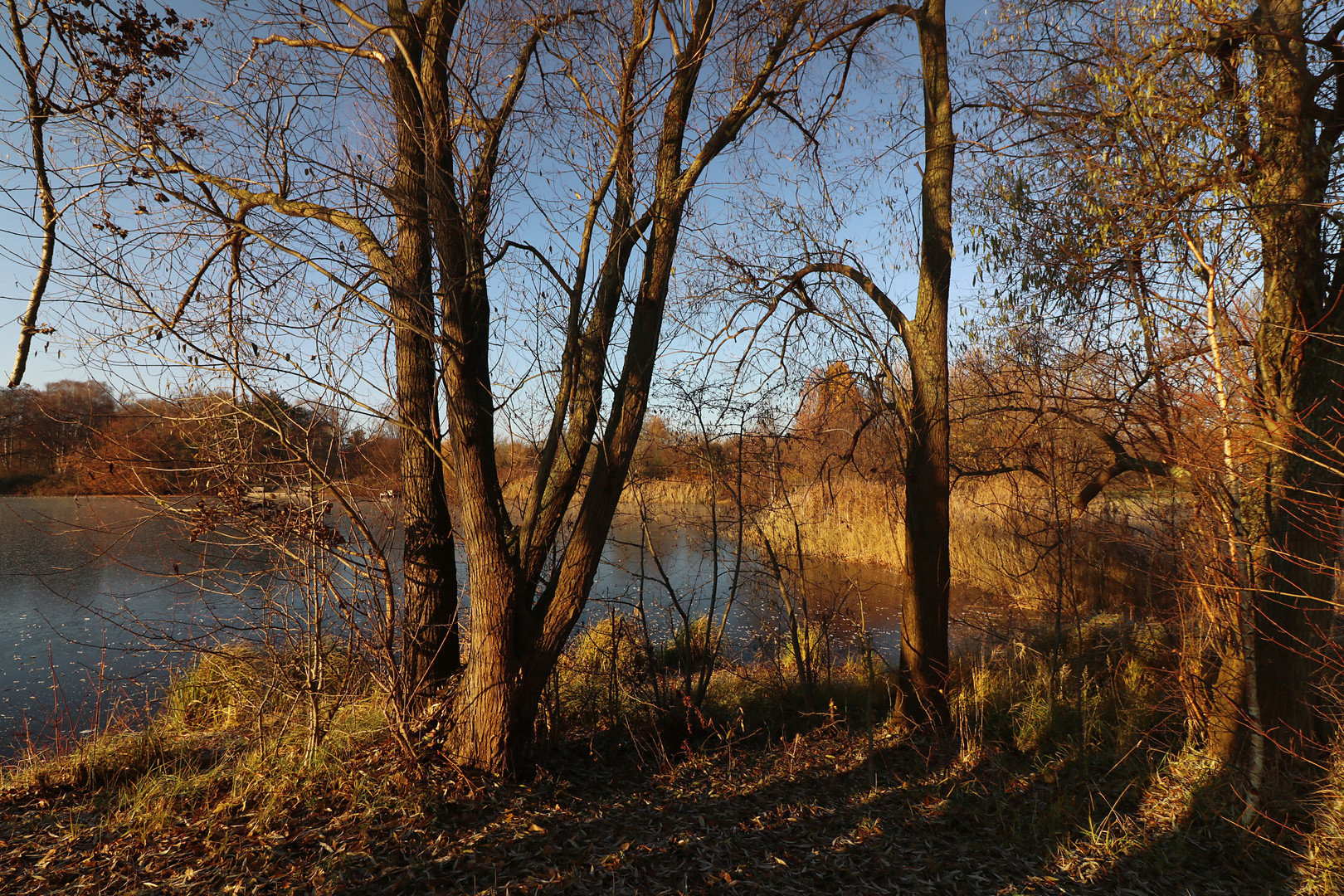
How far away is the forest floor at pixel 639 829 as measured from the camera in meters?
3.46

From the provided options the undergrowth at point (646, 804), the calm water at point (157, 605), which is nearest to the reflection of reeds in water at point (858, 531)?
the calm water at point (157, 605)

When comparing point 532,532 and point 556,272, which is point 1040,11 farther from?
point 532,532

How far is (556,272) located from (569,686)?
3342mm

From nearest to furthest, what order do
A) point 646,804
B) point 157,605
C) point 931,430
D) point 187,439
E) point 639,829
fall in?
point 639,829 → point 646,804 → point 187,439 → point 931,430 → point 157,605

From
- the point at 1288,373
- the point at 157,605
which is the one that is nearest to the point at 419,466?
the point at 1288,373

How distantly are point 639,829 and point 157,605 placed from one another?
31.1 feet

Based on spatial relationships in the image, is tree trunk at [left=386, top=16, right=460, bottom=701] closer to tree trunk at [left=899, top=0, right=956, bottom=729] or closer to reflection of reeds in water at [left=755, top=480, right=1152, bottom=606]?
tree trunk at [left=899, top=0, right=956, bottom=729]

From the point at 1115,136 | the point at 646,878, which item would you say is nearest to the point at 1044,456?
the point at 1115,136

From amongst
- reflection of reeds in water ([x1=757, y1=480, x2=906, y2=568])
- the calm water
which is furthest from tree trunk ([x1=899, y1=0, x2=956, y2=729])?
reflection of reeds in water ([x1=757, y1=480, x2=906, y2=568])

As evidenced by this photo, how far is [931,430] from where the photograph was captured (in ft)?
20.1

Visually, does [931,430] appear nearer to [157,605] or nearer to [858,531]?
[858,531]

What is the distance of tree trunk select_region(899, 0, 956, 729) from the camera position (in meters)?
6.12

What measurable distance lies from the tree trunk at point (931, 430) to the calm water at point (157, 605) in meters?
0.61

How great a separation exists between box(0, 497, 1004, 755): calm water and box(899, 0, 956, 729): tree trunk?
61cm
